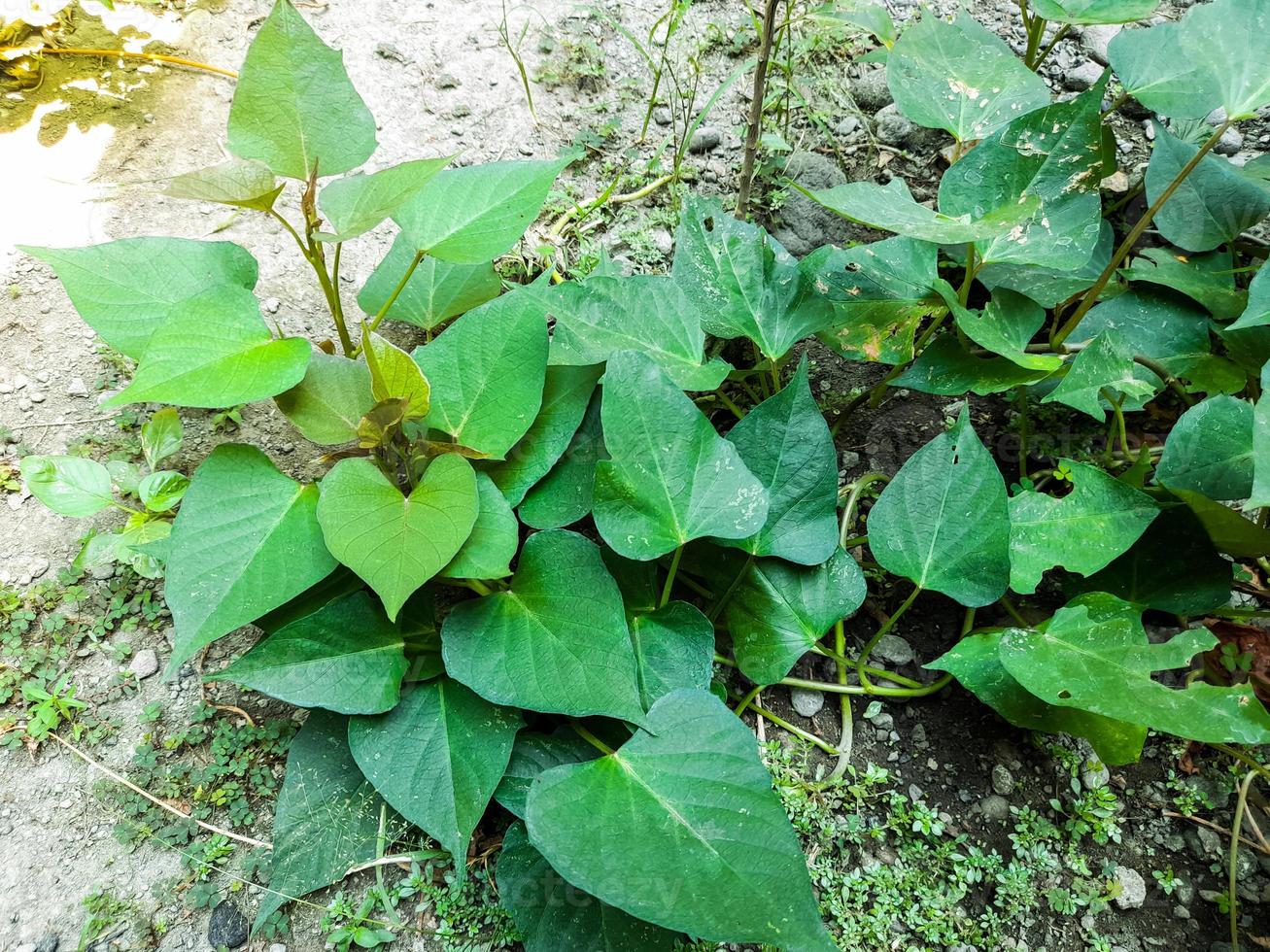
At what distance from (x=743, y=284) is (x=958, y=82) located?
0.52 metres

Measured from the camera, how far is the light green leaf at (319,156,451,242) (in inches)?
35.7

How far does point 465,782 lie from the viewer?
93 centimetres

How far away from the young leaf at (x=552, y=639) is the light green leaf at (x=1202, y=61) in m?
1.14

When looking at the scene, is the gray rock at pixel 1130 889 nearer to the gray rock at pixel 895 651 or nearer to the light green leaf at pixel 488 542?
the gray rock at pixel 895 651

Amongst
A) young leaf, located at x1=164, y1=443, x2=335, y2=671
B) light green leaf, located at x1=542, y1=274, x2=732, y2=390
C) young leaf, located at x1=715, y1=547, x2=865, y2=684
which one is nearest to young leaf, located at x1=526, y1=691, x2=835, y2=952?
young leaf, located at x1=715, y1=547, x2=865, y2=684

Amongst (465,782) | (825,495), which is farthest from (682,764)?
(825,495)

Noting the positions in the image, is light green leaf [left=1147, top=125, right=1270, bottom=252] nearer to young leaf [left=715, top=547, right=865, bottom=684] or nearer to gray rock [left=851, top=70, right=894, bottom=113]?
gray rock [left=851, top=70, right=894, bottom=113]

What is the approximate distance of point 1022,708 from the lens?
1.02 m

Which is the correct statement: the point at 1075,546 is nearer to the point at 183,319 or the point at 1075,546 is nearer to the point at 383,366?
the point at 383,366

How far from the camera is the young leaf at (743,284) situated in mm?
1194

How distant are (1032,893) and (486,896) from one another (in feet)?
2.30

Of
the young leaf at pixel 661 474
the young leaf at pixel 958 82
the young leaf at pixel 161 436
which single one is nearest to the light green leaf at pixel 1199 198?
the young leaf at pixel 958 82

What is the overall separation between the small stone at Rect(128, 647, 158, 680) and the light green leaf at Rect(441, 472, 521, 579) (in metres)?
0.46

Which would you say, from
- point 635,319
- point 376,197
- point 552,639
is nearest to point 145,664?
point 552,639
